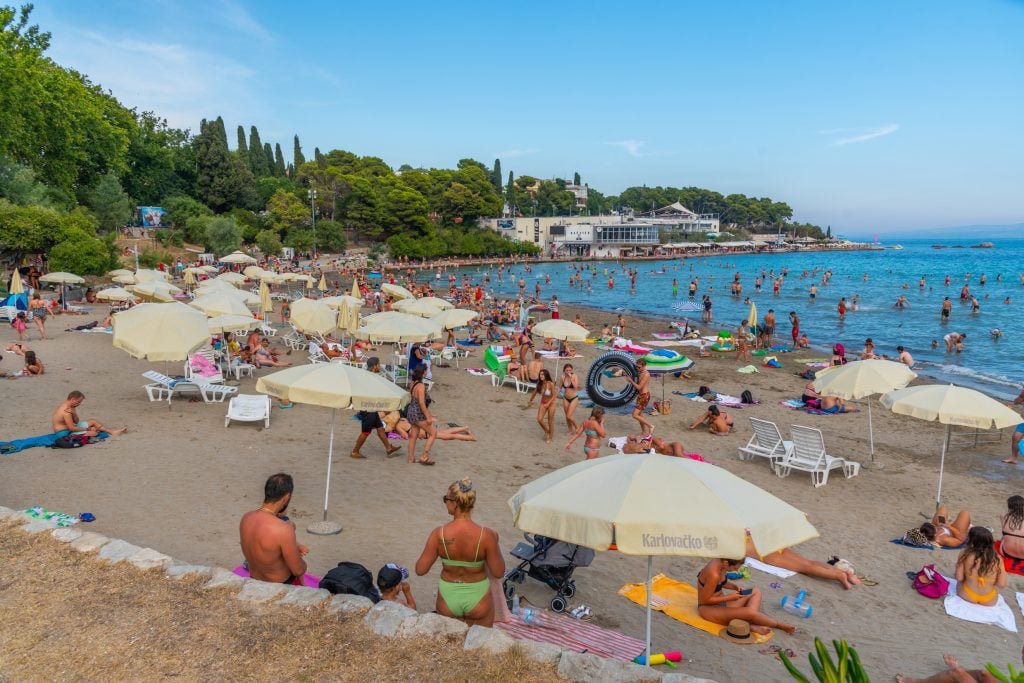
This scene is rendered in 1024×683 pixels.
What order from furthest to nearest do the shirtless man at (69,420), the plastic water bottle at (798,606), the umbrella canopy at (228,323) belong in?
1. the umbrella canopy at (228,323)
2. the shirtless man at (69,420)
3. the plastic water bottle at (798,606)

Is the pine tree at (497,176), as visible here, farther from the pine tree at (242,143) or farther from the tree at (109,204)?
the tree at (109,204)

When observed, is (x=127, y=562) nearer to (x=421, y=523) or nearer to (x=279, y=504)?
(x=279, y=504)

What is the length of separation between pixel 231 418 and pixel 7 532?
5107 millimetres

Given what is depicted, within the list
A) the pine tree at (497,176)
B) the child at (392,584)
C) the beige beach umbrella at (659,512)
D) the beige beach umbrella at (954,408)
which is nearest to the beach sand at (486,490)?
the child at (392,584)

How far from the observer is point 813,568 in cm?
671

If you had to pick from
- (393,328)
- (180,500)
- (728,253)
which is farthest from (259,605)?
(728,253)

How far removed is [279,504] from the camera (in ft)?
15.8

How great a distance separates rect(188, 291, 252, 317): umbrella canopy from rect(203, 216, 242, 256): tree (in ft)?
140

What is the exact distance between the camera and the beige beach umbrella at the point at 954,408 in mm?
8062

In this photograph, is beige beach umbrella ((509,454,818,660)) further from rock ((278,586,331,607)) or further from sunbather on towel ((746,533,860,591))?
sunbather on towel ((746,533,860,591))

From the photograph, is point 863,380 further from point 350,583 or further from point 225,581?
point 225,581

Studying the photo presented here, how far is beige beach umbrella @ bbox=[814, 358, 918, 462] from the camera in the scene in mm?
9688

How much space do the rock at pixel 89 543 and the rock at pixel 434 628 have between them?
3.02 metres

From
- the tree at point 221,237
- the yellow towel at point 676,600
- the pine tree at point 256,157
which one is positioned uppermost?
the pine tree at point 256,157
